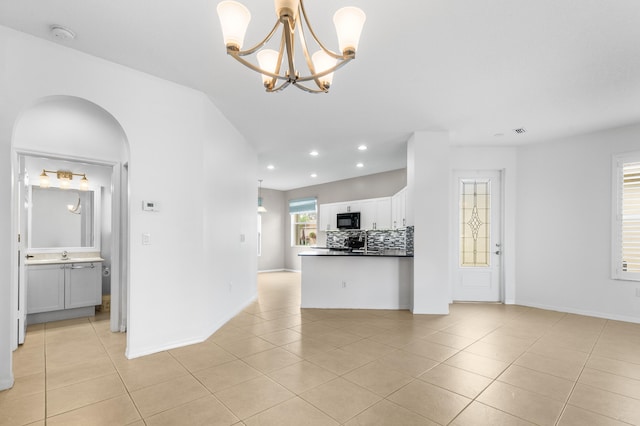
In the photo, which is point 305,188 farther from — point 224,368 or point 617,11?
point 617,11

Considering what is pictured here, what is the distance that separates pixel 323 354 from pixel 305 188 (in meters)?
7.56

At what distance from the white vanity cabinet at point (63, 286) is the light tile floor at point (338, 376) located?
30 centimetres

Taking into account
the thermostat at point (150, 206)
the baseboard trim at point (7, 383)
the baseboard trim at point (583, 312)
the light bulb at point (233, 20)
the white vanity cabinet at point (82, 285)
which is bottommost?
the baseboard trim at point (583, 312)

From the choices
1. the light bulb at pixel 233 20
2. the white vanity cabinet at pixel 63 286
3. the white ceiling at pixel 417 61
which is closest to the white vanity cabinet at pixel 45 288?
the white vanity cabinet at pixel 63 286

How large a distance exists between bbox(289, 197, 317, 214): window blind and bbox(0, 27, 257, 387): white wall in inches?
236

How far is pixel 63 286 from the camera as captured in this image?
4.45m

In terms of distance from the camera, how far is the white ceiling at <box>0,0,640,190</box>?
2.30m

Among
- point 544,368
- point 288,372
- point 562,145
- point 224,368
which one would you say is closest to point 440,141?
point 562,145

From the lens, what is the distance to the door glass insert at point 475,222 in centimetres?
598

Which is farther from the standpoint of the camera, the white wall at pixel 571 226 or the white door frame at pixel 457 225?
the white door frame at pixel 457 225

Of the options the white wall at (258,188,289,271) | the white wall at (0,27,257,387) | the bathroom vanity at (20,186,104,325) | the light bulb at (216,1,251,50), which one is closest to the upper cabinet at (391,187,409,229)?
the white wall at (0,27,257,387)

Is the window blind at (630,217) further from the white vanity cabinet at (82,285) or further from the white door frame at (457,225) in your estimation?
the white vanity cabinet at (82,285)

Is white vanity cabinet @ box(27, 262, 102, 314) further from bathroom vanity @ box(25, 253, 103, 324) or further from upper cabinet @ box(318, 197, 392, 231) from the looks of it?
upper cabinet @ box(318, 197, 392, 231)

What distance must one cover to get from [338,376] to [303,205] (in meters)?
7.82
